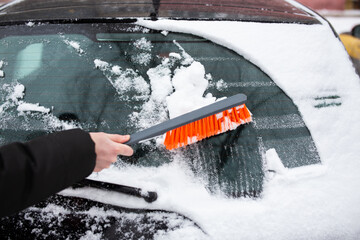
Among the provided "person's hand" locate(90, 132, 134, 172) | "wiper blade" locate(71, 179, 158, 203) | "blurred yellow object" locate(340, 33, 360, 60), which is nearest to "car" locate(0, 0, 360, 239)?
"wiper blade" locate(71, 179, 158, 203)

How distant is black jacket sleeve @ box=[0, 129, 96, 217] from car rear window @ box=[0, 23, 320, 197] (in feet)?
0.95

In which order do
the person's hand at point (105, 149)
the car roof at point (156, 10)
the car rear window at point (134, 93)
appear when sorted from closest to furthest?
the person's hand at point (105, 149) < the car rear window at point (134, 93) < the car roof at point (156, 10)

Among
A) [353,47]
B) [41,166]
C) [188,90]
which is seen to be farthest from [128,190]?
[353,47]

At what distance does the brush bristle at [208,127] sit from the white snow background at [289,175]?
11 centimetres

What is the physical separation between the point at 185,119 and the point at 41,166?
0.65 metres

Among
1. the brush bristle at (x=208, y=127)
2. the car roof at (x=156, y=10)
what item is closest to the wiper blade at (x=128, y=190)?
the brush bristle at (x=208, y=127)

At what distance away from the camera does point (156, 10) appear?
5.67ft

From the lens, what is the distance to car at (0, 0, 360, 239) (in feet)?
4.08

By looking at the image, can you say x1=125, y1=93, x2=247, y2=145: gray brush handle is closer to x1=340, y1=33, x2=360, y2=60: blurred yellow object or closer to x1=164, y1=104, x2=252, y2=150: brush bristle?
x1=164, y1=104, x2=252, y2=150: brush bristle

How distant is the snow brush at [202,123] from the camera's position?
4.13 feet

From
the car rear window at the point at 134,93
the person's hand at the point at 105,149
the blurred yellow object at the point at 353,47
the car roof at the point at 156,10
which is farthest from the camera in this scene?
the blurred yellow object at the point at 353,47

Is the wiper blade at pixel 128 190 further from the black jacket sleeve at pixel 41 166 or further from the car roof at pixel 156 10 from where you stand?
the car roof at pixel 156 10

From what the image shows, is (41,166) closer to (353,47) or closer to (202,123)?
(202,123)

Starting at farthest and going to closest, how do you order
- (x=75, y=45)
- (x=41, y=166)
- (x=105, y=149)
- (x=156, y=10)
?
1. (x=156, y=10)
2. (x=75, y=45)
3. (x=105, y=149)
4. (x=41, y=166)
